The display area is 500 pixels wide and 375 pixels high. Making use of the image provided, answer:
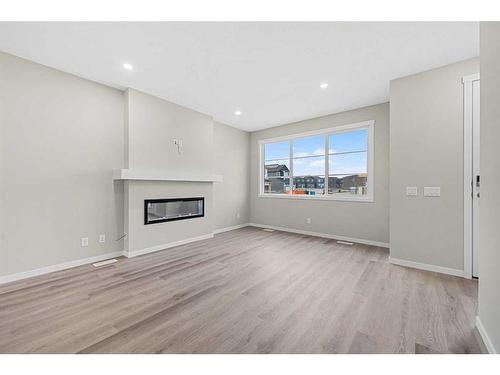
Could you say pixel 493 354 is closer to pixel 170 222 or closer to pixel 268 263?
pixel 268 263

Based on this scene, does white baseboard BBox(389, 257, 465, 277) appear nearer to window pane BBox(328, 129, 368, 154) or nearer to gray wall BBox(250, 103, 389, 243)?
gray wall BBox(250, 103, 389, 243)

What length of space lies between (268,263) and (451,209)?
245cm

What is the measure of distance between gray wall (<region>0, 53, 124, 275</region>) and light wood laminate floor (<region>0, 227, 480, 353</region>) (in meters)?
0.43

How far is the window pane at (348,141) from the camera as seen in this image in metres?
4.24

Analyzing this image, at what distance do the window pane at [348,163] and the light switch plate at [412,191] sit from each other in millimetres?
1357

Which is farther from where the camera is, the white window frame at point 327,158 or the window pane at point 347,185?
the window pane at point 347,185

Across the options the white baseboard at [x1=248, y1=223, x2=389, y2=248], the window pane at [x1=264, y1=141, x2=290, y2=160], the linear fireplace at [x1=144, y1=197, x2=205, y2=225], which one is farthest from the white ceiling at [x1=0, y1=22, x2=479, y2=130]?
the white baseboard at [x1=248, y1=223, x2=389, y2=248]

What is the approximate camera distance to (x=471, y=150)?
2.50 m

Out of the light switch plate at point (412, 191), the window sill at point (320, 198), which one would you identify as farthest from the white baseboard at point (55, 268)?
the light switch plate at point (412, 191)

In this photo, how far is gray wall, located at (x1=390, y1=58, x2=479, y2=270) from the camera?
259 centimetres

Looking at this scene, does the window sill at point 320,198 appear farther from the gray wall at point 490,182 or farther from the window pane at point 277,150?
the gray wall at point 490,182

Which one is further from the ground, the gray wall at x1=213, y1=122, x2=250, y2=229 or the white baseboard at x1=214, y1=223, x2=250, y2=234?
the gray wall at x1=213, y1=122, x2=250, y2=229
